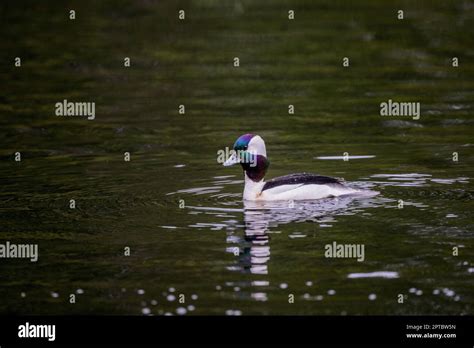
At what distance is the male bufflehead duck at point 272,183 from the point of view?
1555 centimetres

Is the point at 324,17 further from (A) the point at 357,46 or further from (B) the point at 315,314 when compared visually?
(B) the point at 315,314

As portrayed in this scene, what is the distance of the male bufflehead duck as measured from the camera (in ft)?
51.0

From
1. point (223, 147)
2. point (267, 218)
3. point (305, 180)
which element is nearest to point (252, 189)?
point (305, 180)

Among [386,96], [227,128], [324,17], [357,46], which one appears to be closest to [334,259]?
[227,128]

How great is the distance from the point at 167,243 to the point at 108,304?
193 centimetres

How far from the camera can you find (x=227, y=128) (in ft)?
68.4

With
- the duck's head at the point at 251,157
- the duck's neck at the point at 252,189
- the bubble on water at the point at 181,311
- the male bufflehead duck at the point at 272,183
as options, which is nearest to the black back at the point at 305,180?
the male bufflehead duck at the point at 272,183

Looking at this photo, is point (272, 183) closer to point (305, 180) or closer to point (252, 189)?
point (252, 189)

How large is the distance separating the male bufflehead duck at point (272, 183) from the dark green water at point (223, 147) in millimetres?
204

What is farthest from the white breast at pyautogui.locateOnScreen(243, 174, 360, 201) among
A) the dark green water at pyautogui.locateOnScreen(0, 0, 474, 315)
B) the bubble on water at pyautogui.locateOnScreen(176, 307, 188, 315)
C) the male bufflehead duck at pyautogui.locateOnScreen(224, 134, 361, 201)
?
the bubble on water at pyautogui.locateOnScreen(176, 307, 188, 315)

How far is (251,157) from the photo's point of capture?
1611cm

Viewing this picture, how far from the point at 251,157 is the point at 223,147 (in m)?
3.44

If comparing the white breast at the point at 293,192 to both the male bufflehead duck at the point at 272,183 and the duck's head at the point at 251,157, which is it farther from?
→ the duck's head at the point at 251,157

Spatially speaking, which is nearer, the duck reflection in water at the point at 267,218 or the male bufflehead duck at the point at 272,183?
the duck reflection in water at the point at 267,218
